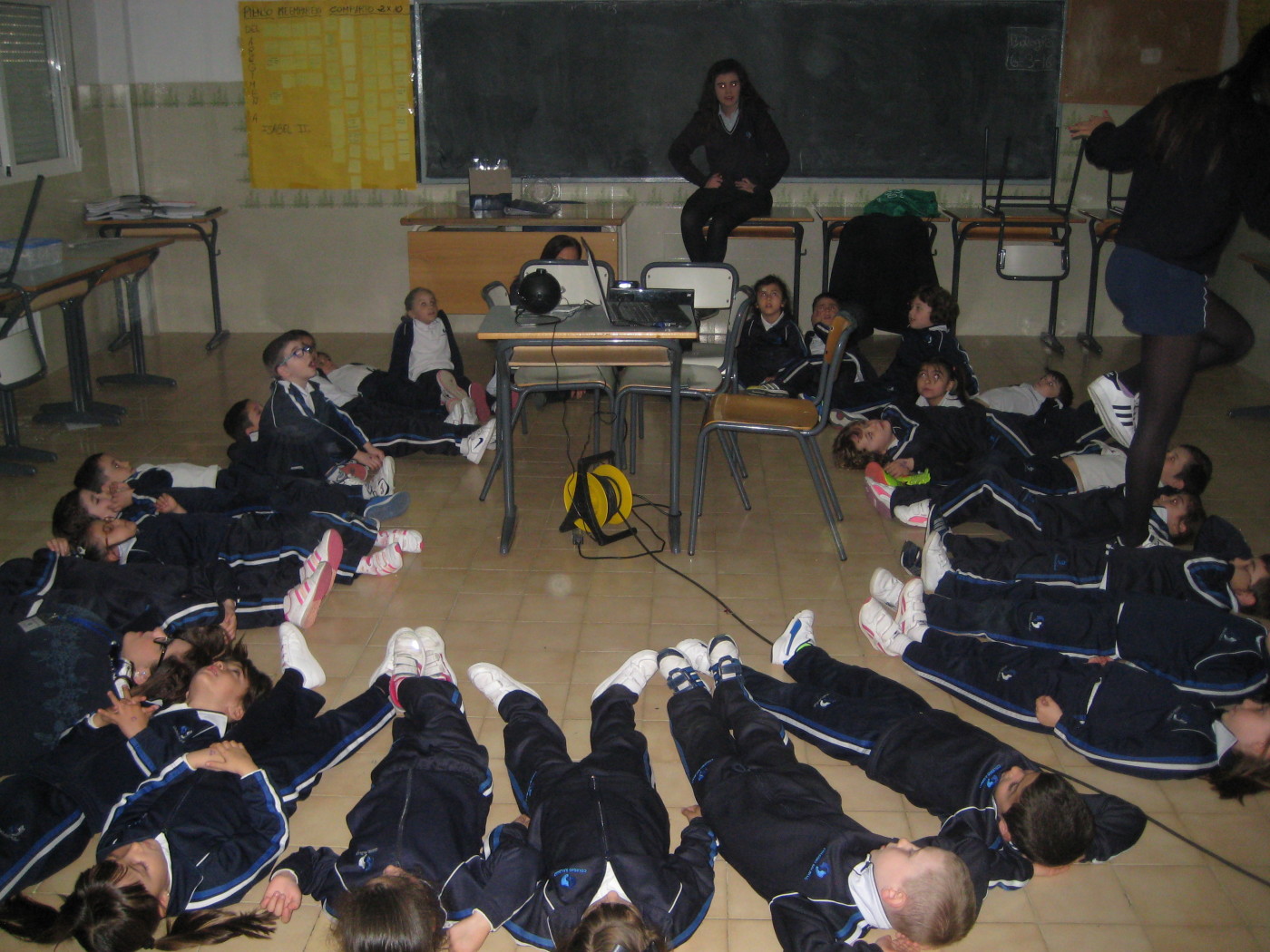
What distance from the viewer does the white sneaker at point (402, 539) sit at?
3385 mm

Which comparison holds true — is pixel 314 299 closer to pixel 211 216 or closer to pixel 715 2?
pixel 211 216

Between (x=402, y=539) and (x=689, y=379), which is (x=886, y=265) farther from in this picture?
(x=402, y=539)

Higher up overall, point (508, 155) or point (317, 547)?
point (508, 155)

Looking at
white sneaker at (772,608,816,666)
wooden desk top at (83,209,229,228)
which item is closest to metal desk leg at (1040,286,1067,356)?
white sneaker at (772,608,816,666)

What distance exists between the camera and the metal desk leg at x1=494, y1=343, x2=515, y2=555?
131 inches

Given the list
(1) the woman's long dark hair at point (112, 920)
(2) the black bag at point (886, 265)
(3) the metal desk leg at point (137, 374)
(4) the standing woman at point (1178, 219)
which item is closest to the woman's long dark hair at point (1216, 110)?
(4) the standing woman at point (1178, 219)

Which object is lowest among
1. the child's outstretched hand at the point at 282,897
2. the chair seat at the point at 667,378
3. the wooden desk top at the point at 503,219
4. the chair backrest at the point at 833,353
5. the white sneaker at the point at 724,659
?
the child's outstretched hand at the point at 282,897

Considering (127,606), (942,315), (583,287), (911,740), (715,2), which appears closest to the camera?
(911,740)

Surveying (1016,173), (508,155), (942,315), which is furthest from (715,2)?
(942,315)

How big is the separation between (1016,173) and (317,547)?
16.3 ft

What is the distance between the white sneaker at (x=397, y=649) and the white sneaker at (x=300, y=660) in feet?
0.47

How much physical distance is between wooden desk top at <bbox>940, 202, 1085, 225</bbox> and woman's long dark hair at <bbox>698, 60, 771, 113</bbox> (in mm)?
1262

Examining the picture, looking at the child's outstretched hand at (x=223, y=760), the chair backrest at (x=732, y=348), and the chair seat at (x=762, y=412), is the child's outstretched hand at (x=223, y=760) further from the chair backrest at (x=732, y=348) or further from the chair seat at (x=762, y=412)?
the chair backrest at (x=732, y=348)

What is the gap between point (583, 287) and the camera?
4.07 meters
